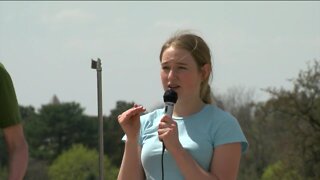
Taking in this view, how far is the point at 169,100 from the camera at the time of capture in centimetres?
332

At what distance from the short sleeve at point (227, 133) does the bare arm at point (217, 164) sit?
0.07 feet

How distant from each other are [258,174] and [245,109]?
5.08 meters

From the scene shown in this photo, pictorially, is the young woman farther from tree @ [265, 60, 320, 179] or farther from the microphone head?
tree @ [265, 60, 320, 179]

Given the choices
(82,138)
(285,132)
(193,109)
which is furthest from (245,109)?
(193,109)

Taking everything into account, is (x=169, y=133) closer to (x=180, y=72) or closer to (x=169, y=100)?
(x=169, y=100)

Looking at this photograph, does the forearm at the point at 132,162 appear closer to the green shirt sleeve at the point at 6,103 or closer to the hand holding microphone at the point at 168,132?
the hand holding microphone at the point at 168,132

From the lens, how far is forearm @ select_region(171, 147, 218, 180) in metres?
3.25

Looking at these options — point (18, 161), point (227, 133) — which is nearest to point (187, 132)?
point (227, 133)

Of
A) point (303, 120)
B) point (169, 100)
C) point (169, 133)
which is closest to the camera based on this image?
point (169, 133)

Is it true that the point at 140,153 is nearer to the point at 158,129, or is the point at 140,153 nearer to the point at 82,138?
the point at 158,129

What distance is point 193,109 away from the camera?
11.6ft

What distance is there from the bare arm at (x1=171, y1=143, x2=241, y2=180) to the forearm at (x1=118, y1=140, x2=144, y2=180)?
323 millimetres

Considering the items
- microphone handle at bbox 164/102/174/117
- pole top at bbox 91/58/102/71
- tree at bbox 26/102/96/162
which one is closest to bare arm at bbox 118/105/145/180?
microphone handle at bbox 164/102/174/117

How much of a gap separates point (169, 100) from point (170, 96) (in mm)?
18
